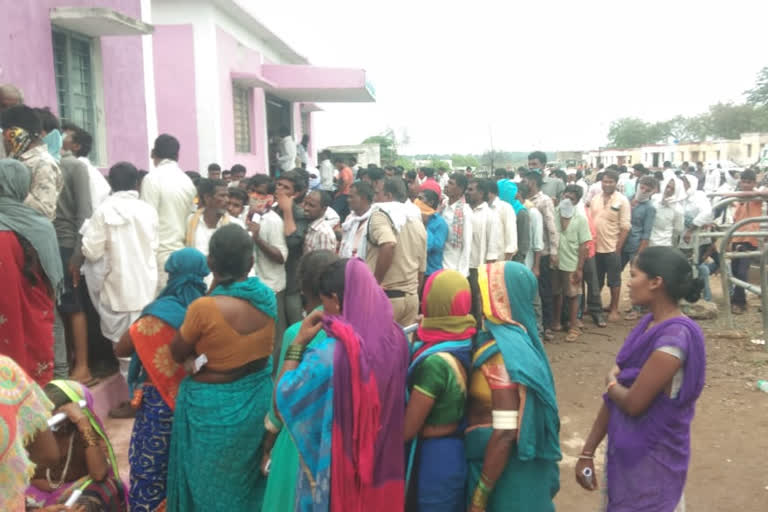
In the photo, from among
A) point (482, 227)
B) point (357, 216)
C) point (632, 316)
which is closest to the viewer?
point (357, 216)

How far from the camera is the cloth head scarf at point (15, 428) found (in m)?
1.71

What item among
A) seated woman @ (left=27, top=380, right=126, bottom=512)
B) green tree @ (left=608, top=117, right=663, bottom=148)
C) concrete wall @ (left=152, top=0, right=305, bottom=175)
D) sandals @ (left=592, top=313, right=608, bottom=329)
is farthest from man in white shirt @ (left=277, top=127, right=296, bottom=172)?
green tree @ (left=608, top=117, right=663, bottom=148)

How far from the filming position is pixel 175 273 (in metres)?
3.02

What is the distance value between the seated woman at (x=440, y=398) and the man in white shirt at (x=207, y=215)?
2.78 m

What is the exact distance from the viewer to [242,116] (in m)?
12.5

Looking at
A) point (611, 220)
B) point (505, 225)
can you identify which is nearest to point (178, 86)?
point (505, 225)

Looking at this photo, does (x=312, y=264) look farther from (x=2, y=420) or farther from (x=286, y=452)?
(x=2, y=420)

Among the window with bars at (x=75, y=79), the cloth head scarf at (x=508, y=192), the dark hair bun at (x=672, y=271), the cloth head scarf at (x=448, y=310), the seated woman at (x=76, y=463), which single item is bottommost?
the seated woman at (x=76, y=463)

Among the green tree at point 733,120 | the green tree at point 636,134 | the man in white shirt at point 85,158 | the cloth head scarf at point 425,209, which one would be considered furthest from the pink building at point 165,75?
the green tree at point 636,134

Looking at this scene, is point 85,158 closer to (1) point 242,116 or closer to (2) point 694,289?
(2) point 694,289

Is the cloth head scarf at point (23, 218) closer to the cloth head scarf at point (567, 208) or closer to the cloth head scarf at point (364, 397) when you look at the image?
the cloth head scarf at point (364, 397)

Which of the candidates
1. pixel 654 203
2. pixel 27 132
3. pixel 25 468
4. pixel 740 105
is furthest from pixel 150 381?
pixel 740 105

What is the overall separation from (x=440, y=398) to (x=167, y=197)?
3.29 meters

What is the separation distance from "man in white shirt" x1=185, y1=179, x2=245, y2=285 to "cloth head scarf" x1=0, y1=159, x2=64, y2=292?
3.96 ft
